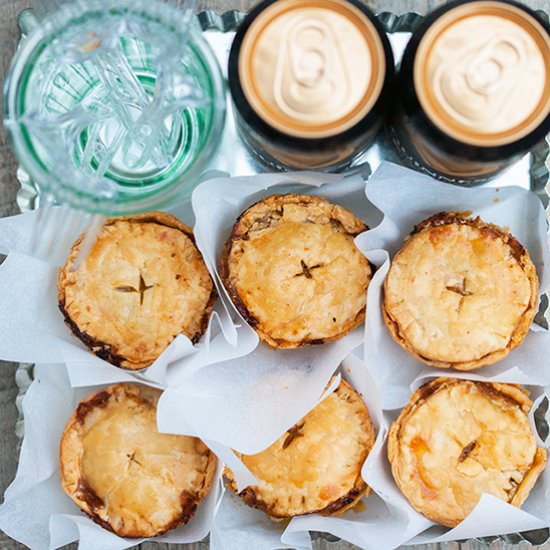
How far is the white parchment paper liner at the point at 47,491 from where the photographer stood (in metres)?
1.07

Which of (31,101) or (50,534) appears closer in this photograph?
(31,101)

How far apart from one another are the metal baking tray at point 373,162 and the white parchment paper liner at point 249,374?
7cm

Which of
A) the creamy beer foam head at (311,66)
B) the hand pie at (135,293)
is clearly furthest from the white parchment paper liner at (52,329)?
the creamy beer foam head at (311,66)

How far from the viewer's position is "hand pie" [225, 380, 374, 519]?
3.47 ft

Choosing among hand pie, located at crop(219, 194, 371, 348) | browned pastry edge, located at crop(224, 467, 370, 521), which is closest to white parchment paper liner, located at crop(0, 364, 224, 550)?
browned pastry edge, located at crop(224, 467, 370, 521)

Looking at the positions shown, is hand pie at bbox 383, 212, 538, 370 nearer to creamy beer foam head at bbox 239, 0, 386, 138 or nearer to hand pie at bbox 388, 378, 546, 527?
hand pie at bbox 388, 378, 546, 527

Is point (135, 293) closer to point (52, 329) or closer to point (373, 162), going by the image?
point (52, 329)

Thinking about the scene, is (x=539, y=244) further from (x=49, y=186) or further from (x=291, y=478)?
(x=49, y=186)

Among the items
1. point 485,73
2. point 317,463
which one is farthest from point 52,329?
point 485,73

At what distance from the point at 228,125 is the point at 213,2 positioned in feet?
0.61

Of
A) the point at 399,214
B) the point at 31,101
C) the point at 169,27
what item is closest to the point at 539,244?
the point at 399,214

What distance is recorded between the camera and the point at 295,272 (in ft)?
3.34

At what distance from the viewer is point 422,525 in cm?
106

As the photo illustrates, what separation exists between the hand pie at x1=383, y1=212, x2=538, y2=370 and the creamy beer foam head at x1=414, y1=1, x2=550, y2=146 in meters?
0.17
